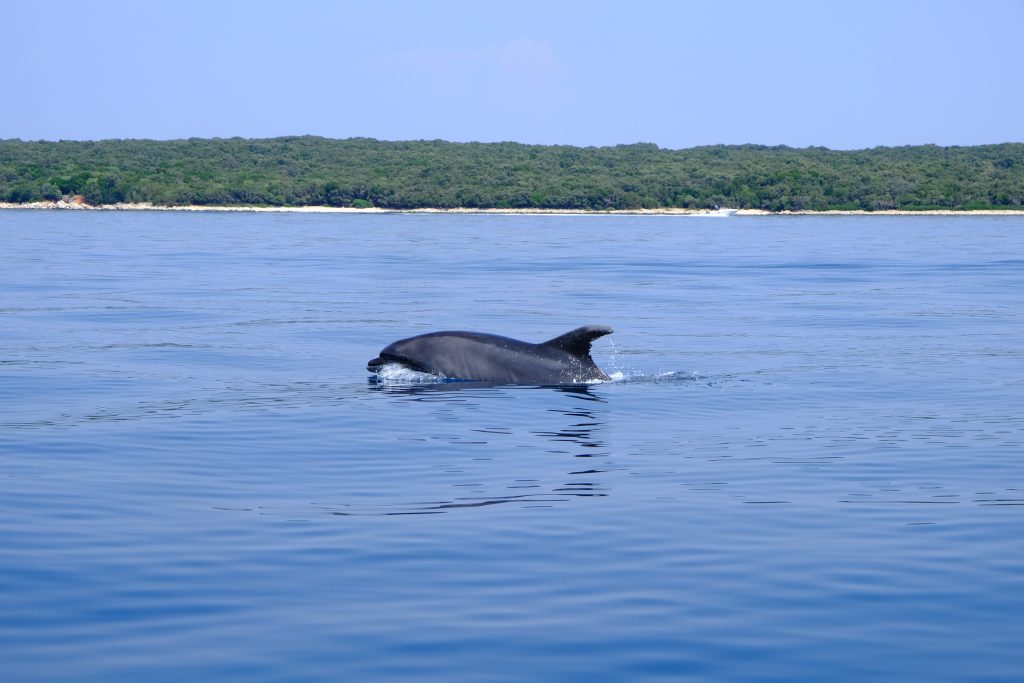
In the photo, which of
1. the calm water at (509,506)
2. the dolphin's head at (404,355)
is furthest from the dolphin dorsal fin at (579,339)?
the dolphin's head at (404,355)

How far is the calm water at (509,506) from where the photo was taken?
8.13 metres

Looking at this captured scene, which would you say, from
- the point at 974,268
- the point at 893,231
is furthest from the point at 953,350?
the point at 893,231

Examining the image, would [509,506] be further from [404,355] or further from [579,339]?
[404,355]

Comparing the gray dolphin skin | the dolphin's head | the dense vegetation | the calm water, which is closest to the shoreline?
the dense vegetation

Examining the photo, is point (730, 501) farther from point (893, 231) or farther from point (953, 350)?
point (893, 231)

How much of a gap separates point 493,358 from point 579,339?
4.10 ft

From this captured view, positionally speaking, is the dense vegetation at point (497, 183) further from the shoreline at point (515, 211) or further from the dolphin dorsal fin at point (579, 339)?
the dolphin dorsal fin at point (579, 339)

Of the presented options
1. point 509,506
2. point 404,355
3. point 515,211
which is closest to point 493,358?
point 404,355

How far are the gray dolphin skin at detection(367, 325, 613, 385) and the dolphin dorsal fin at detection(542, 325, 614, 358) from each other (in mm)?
12

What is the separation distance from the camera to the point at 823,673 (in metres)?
7.73

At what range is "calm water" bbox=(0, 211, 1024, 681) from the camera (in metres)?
8.13

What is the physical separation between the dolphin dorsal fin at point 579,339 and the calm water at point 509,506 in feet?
1.81

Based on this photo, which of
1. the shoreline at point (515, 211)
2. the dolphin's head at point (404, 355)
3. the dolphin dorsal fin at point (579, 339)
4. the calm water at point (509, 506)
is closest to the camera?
the calm water at point (509, 506)

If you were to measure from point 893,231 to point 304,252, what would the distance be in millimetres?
43749
